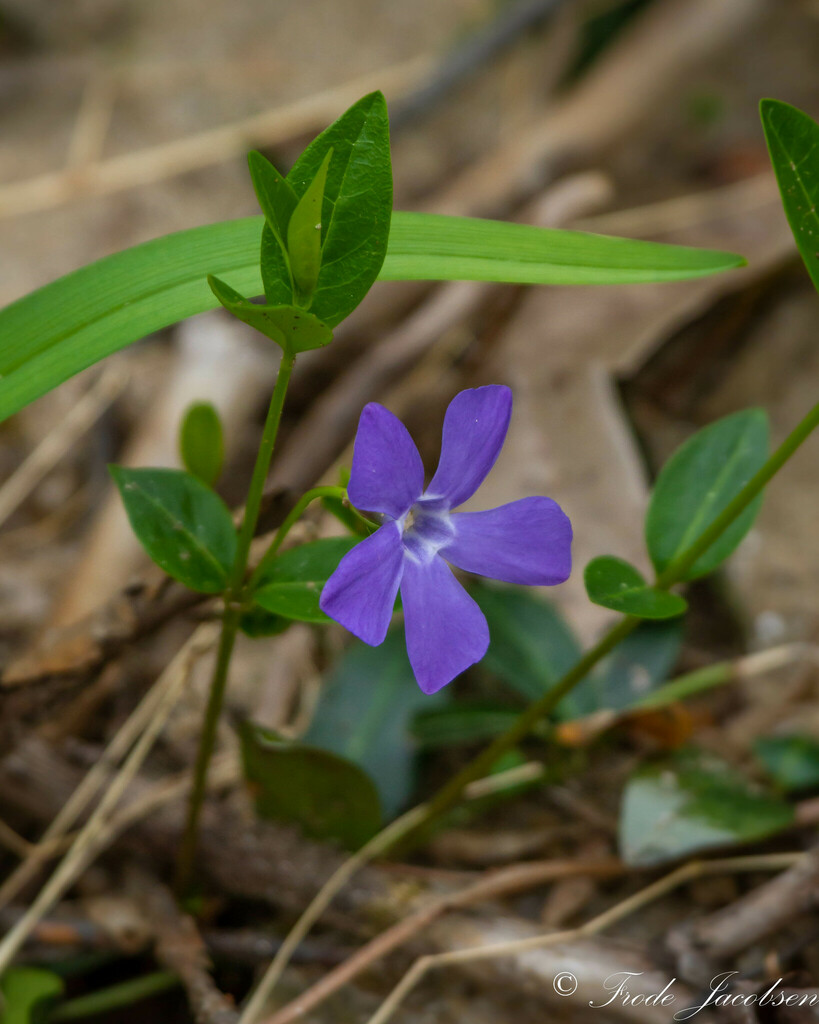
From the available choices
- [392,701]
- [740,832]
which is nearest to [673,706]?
[740,832]

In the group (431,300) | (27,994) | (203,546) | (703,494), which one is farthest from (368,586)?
(431,300)

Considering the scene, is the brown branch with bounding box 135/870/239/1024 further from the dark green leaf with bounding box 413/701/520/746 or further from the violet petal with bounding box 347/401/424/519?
the violet petal with bounding box 347/401/424/519

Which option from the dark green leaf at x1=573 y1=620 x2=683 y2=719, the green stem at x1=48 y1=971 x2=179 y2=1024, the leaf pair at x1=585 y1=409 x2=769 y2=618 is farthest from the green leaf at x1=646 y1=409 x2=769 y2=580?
the green stem at x1=48 y1=971 x2=179 y2=1024

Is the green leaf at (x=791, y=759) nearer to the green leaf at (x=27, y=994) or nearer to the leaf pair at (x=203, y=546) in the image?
the leaf pair at (x=203, y=546)

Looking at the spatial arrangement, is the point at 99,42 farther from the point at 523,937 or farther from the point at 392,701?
the point at 523,937

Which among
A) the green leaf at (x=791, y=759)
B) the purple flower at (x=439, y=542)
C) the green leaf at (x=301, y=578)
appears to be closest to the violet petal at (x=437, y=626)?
the purple flower at (x=439, y=542)

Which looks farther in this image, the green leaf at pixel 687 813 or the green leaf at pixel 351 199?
the green leaf at pixel 687 813
